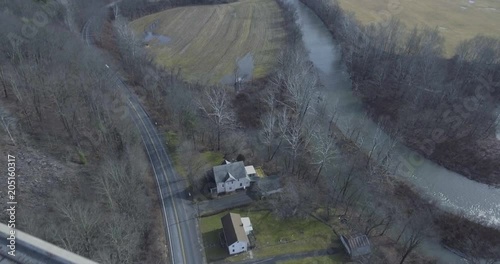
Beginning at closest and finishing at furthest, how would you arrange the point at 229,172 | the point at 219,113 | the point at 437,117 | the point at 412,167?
the point at 229,172 < the point at 219,113 < the point at 412,167 < the point at 437,117

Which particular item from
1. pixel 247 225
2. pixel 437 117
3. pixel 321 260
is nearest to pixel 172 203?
pixel 247 225

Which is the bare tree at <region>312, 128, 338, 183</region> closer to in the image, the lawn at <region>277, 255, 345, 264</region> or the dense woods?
the lawn at <region>277, 255, 345, 264</region>

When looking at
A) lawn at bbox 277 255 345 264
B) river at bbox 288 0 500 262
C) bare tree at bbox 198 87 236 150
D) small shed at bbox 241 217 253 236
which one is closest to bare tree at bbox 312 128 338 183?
river at bbox 288 0 500 262

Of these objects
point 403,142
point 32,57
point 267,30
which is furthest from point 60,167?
point 267,30

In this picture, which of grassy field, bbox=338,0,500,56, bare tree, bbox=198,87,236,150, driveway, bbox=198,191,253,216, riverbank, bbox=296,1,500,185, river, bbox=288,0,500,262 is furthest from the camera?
grassy field, bbox=338,0,500,56

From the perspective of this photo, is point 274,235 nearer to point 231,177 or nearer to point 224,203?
point 224,203

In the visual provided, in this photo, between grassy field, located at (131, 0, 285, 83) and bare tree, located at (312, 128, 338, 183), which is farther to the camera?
grassy field, located at (131, 0, 285, 83)

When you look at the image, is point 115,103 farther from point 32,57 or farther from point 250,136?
point 250,136
